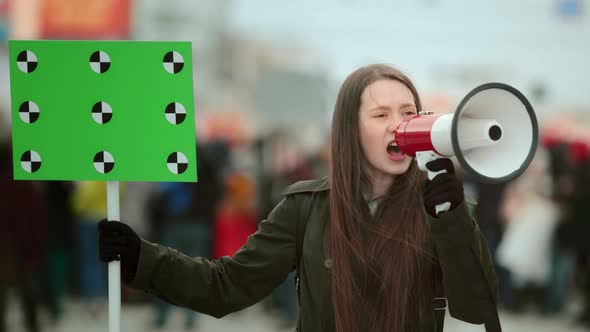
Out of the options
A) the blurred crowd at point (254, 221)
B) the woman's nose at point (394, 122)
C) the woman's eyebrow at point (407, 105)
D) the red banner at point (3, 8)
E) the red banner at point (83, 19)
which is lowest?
the blurred crowd at point (254, 221)

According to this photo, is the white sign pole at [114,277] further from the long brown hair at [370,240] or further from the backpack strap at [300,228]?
the long brown hair at [370,240]

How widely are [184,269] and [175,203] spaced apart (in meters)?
4.93

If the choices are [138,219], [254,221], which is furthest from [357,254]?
[138,219]

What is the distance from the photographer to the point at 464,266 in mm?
2492

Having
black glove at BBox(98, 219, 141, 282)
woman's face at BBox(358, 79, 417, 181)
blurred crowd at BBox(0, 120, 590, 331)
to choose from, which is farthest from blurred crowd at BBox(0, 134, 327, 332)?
woman's face at BBox(358, 79, 417, 181)

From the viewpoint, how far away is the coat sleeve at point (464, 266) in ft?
8.02

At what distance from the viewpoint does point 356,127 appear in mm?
2762

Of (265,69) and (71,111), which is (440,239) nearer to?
(71,111)

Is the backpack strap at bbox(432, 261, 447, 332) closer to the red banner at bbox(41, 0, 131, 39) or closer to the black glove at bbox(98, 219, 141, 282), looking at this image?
the black glove at bbox(98, 219, 141, 282)

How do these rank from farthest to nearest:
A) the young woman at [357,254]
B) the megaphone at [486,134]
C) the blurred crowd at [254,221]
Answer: the blurred crowd at [254,221] < the young woman at [357,254] < the megaphone at [486,134]

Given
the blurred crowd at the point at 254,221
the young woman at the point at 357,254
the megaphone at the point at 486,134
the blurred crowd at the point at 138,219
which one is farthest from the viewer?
the blurred crowd at the point at 254,221

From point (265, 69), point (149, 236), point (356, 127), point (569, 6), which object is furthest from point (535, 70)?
point (356, 127)

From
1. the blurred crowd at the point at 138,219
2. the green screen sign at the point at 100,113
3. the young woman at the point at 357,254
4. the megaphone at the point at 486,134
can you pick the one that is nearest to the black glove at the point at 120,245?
the young woman at the point at 357,254

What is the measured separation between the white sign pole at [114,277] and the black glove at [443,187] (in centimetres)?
98
